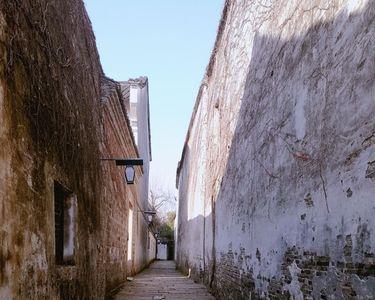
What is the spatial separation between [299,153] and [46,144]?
253cm

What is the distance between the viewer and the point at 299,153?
15.6 feet

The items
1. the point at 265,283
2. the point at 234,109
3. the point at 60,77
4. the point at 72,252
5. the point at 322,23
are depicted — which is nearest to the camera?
the point at 322,23

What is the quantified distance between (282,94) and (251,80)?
6.57 ft

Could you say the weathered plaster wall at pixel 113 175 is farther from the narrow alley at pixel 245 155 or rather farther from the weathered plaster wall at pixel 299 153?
the weathered plaster wall at pixel 299 153

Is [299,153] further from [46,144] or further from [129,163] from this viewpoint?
[129,163]

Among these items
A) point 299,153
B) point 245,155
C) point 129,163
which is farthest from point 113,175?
point 299,153

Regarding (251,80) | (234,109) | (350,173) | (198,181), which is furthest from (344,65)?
(198,181)

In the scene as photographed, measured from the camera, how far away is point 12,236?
10.1 ft

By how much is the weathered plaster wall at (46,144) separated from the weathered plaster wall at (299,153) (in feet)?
7.78

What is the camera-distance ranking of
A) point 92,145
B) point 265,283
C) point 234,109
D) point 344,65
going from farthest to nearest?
point 234,109 → point 92,145 → point 265,283 → point 344,65

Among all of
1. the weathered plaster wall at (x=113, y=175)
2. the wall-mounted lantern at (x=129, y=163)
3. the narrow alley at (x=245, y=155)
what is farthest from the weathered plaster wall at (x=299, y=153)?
the weathered plaster wall at (x=113, y=175)

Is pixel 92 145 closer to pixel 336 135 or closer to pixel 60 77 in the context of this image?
pixel 60 77

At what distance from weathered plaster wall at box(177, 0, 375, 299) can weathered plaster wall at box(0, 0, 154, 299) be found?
237 cm

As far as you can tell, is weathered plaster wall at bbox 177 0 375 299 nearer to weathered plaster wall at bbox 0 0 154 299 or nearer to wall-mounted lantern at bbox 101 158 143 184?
wall-mounted lantern at bbox 101 158 143 184
